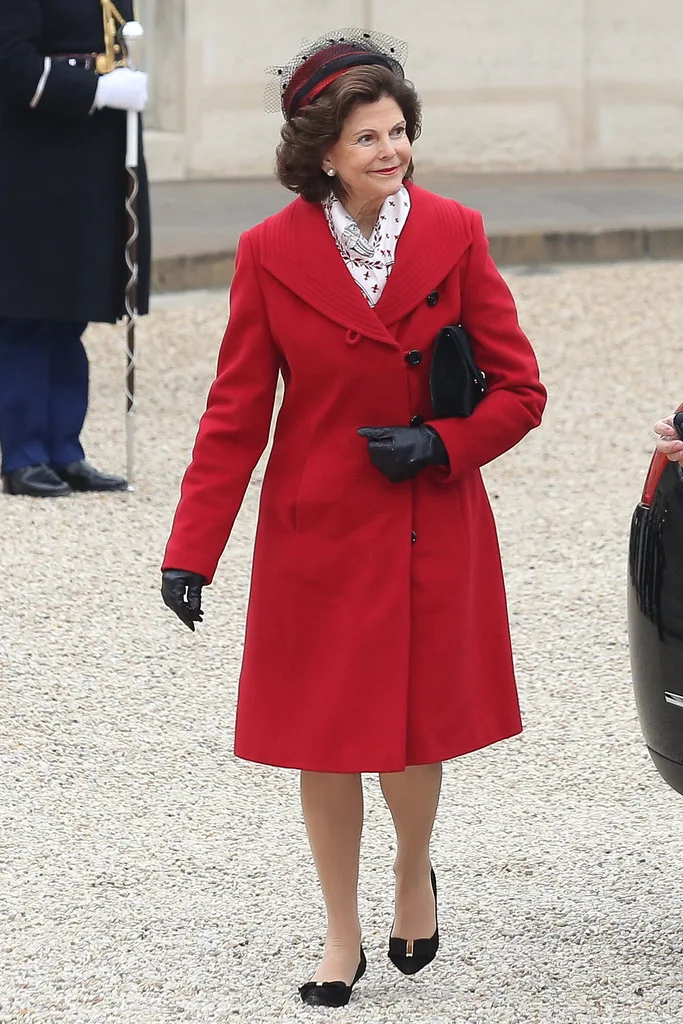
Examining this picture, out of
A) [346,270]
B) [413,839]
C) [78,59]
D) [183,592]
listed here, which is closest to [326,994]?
[413,839]

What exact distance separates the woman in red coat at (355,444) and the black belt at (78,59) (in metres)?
3.11

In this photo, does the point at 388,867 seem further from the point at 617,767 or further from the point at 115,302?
the point at 115,302

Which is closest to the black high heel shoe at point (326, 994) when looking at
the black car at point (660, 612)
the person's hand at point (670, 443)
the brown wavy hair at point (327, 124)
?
the black car at point (660, 612)

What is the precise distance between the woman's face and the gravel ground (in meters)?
1.27

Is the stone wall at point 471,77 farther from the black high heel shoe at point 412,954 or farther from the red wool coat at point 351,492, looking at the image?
the black high heel shoe at point 412,954

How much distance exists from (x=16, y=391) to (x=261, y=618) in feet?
11.0

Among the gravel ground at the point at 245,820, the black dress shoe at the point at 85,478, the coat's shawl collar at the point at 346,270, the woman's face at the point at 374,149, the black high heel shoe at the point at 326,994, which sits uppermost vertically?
the woman's face at the point at 374,149

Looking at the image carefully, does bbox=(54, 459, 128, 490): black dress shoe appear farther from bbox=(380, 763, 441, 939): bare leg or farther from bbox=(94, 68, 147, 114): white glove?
bbox=(380, 763, 441, 939): bare leg

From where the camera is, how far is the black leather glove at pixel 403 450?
277 cm

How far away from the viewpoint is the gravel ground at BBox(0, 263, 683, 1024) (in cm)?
304

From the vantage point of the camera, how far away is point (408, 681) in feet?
9.34

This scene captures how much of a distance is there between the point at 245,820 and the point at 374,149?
5.06 ft

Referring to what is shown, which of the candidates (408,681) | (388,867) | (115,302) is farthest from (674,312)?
(408,681)

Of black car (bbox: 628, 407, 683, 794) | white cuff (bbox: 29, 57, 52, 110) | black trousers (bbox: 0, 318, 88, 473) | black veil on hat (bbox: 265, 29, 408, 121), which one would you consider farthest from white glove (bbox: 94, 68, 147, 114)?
black car (bbox: 628, 407, 683, 794)
